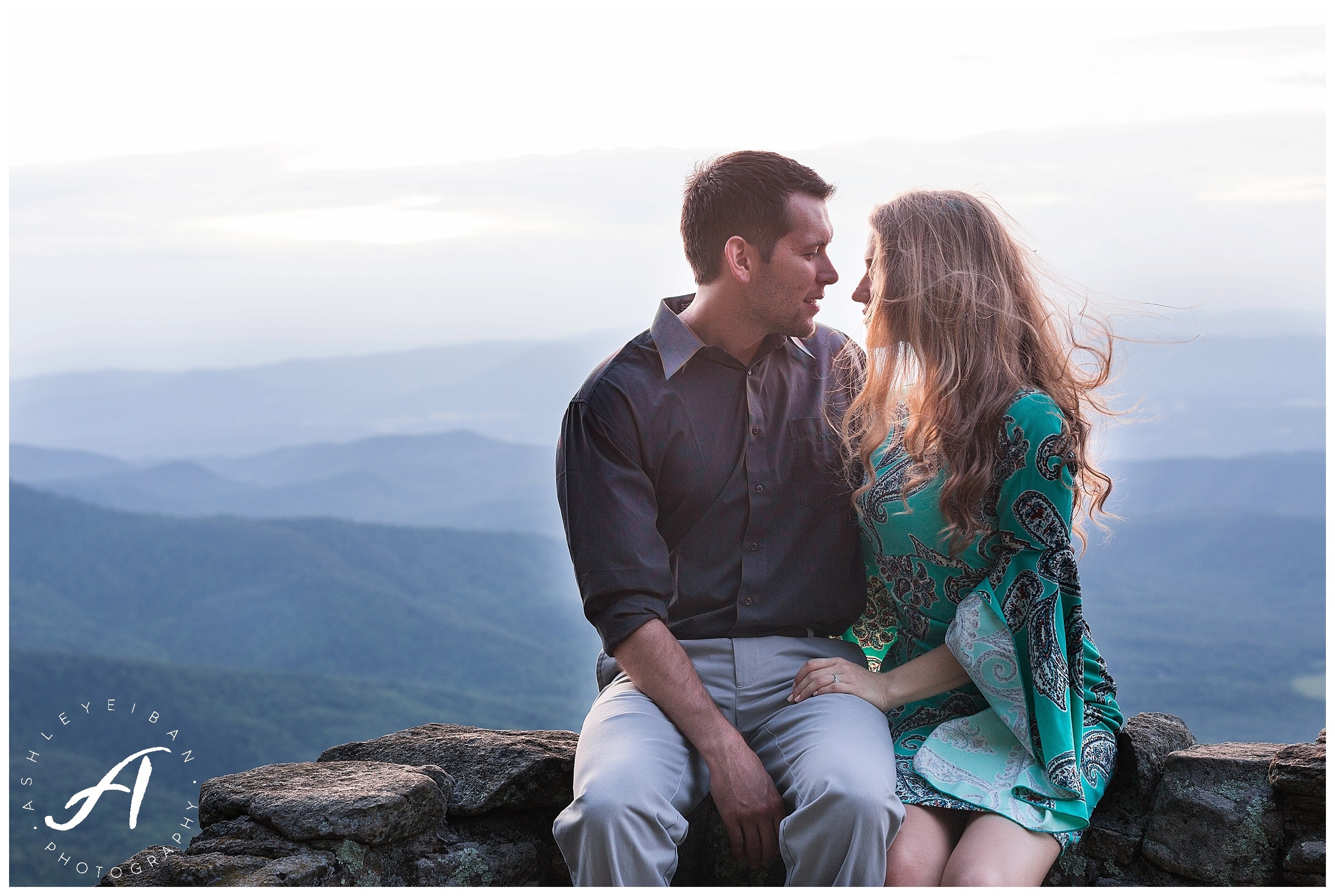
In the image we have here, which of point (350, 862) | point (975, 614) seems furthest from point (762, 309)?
point (350, 862)

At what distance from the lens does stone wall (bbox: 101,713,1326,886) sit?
85.3 inches

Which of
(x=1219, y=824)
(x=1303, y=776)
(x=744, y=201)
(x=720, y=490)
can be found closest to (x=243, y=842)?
(x=720, y=490)

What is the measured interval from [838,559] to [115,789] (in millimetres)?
1766

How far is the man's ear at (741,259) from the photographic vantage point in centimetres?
250

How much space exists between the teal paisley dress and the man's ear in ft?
1.64

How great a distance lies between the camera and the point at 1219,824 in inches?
89.7

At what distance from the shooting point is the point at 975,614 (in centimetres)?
221

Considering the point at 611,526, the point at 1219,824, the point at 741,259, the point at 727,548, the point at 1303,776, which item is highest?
the point at 741,259

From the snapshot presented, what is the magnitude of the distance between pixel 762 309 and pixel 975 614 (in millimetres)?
802

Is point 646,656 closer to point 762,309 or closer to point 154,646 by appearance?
point 762,309

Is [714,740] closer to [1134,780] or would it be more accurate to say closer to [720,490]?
[720,490]

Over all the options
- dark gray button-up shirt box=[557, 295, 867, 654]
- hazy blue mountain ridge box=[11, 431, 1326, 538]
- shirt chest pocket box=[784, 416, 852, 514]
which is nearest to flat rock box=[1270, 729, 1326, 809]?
dark gray button-up shirt box=[557, 295, 867, 654]

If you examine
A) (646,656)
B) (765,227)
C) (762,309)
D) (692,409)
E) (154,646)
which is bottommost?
(154,646)

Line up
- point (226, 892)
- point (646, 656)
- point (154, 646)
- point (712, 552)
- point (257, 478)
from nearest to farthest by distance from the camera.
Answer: point (226, 892)
point (646, 656)
point (712, 552)
point (154, 646)
point (257, 478)
